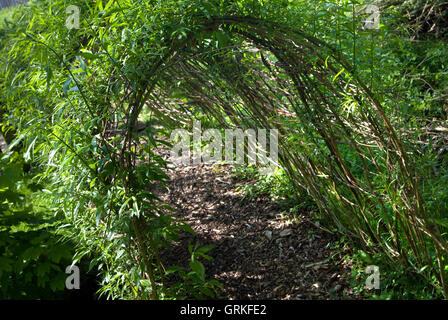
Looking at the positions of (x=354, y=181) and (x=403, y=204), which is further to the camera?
(x=354, y=181)

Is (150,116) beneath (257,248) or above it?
above

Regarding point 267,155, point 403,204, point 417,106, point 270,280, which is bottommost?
point 270,280

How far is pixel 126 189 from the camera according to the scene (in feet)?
5.81

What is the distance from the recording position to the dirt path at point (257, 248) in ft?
7.28

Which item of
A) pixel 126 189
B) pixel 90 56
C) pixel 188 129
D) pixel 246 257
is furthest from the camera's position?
pixel 188 129

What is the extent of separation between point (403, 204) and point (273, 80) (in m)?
0.93

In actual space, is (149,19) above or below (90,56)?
above

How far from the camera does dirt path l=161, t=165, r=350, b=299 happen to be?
2219 mm

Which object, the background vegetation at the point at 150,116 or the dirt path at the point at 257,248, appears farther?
the dirt path at the point at 257,248

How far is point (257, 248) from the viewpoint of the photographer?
8.43 ft

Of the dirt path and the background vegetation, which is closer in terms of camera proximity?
the background vegetation

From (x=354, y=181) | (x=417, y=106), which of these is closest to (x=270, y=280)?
(x=354, y=181)

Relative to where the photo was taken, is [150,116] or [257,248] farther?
[257,248]

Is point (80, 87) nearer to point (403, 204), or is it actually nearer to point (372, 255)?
point (403, 204)
